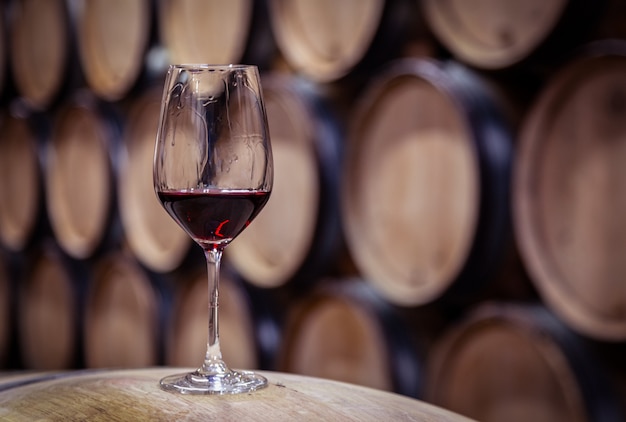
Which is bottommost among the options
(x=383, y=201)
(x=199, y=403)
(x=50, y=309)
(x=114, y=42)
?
(x=50, y=309)

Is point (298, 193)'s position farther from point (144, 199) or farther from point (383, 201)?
point (144, 199)

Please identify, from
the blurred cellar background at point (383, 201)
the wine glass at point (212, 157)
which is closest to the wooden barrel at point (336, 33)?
the blurred cellar background at point (383, 201)

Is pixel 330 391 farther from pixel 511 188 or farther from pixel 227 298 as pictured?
pixel 227 298

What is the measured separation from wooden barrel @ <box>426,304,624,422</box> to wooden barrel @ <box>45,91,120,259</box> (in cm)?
172

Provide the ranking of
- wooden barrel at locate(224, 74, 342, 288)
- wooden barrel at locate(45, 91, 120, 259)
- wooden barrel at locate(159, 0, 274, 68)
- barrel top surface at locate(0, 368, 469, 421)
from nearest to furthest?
1. barrel top surface at locate(0, 368, 469, 421)
2. wooden barrel at locate(224, 74, 342, 288)
3. wooden barrel at locate(159, 0, 274, 68)
4. wooden barrel at locate(45, 91, 120, 259)

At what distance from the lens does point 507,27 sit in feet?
6.68

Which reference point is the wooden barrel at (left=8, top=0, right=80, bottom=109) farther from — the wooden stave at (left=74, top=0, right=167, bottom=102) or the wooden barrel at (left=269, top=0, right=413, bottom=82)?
the wooden barrel at (left=269, top=0, right=413, bottom=82)

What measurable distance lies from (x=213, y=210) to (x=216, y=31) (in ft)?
6.58

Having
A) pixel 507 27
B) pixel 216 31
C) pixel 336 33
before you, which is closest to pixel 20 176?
pixel 216 31

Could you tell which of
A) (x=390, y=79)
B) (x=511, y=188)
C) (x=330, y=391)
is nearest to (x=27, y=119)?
(x=390, y=79)

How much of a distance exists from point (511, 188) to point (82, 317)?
2.31m

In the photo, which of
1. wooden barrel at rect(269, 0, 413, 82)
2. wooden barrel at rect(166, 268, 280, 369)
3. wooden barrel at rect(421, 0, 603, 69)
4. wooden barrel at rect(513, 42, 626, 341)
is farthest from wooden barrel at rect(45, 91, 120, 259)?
wooden barrel at rect(513, 42, 626, 341)

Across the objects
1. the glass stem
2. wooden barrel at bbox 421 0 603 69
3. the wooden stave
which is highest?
the wooden stave

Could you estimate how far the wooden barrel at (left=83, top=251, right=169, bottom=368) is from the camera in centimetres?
346
